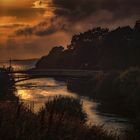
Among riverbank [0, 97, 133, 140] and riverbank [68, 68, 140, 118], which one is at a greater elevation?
riverbank [0, 97, 133, 140]

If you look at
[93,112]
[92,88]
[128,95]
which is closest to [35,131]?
[93,112]

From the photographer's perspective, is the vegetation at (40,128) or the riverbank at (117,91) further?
the riverbank at (117,91)

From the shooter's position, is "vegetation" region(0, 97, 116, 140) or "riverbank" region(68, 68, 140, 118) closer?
"vegetation" region(0, 97, 116, 140)

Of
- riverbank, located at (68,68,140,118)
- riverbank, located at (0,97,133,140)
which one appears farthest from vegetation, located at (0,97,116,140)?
riverbank, located at (68,68,140,118)

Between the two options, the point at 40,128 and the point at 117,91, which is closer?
the point at 40,128

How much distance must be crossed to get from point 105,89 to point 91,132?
119379 millimetres

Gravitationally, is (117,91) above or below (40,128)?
below

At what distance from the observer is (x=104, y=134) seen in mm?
31719

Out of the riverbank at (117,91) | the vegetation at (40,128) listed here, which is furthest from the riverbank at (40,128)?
the riverbank at (117,91)

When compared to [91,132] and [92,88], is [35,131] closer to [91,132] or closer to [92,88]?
[91,132]

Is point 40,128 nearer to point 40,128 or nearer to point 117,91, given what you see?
point 40,128

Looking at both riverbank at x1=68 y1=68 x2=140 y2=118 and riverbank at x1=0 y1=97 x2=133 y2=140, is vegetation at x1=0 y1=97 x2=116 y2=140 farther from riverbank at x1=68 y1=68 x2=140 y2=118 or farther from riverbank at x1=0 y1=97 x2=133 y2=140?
riverbank at x1=68 y1=68 x2=140 y2=118

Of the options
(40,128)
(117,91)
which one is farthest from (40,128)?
(117,91)

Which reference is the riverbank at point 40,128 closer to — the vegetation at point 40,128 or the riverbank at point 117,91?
the vegetation at point 40,128
